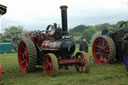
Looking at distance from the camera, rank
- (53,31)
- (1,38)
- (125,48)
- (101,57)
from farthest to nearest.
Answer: (1,38), (101,57), (53,31), (125,48)

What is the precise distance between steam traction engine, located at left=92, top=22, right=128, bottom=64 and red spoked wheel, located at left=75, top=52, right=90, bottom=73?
200cm

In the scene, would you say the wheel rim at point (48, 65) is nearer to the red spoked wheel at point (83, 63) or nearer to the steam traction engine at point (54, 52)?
the steam traction engine at point (54, 52)

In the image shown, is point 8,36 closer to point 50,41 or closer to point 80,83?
point 50,41

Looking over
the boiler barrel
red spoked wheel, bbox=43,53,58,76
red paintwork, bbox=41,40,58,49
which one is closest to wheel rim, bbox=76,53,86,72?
the boiler barrel

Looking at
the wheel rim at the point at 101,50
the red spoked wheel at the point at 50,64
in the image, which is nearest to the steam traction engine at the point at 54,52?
the red spoked wheel at the point at 50,64

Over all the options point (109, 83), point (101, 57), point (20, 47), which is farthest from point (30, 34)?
point (109, 83)

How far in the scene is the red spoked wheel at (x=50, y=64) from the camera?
18.5ft

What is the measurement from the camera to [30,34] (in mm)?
8062

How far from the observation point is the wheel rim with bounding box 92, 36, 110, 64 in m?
8.59

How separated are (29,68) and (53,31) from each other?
152 centimetres

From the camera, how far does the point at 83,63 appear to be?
633cm

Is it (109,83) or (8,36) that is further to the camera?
(8,36)

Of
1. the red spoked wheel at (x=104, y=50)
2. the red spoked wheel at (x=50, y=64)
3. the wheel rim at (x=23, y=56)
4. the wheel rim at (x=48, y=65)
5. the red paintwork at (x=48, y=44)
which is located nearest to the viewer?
the red spoked wheel at (x=50, y=64)

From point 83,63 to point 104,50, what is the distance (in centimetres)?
269
